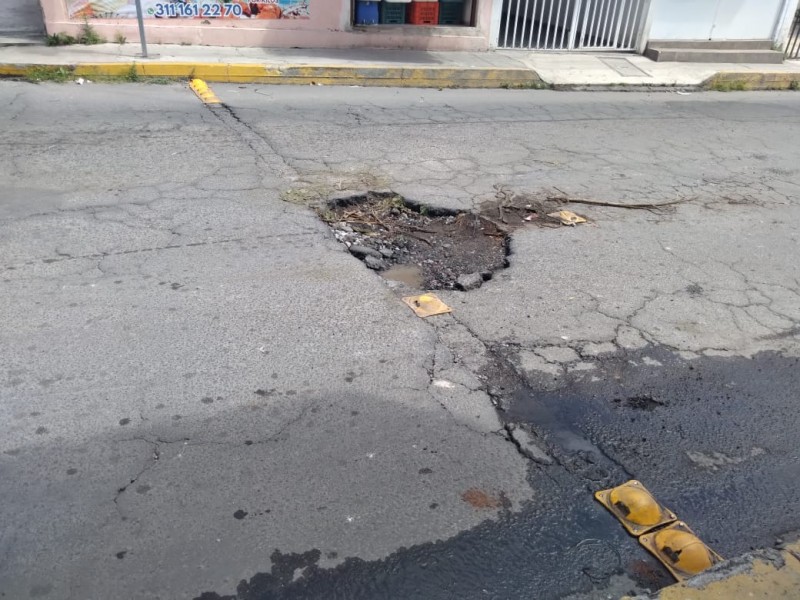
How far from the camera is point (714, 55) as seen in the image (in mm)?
12672

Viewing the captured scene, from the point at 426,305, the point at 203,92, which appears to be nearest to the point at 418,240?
the point at 426,305

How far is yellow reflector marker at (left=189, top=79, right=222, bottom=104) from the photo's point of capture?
8.27 metres

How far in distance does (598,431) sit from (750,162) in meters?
5.70

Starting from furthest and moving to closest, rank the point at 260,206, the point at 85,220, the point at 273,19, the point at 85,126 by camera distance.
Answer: the point at 273,19 → the point at 85,126 → the point at 260,206 → the point at 85,220

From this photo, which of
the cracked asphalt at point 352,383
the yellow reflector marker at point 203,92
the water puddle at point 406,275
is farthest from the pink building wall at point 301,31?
the water puddle at point 406,275

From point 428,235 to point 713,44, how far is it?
1074 cm

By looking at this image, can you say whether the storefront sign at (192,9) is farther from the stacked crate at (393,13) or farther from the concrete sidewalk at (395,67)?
the stacked crate at (393,13)

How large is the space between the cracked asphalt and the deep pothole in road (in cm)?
18

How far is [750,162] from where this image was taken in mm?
7508

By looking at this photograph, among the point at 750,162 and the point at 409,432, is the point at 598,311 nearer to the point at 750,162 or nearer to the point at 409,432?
the point at 409,432

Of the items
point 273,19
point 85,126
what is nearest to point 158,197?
point 85,126

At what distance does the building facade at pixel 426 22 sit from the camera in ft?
33.5

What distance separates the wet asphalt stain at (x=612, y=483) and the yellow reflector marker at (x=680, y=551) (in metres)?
0.05

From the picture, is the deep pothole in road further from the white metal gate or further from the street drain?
the white metal gate
